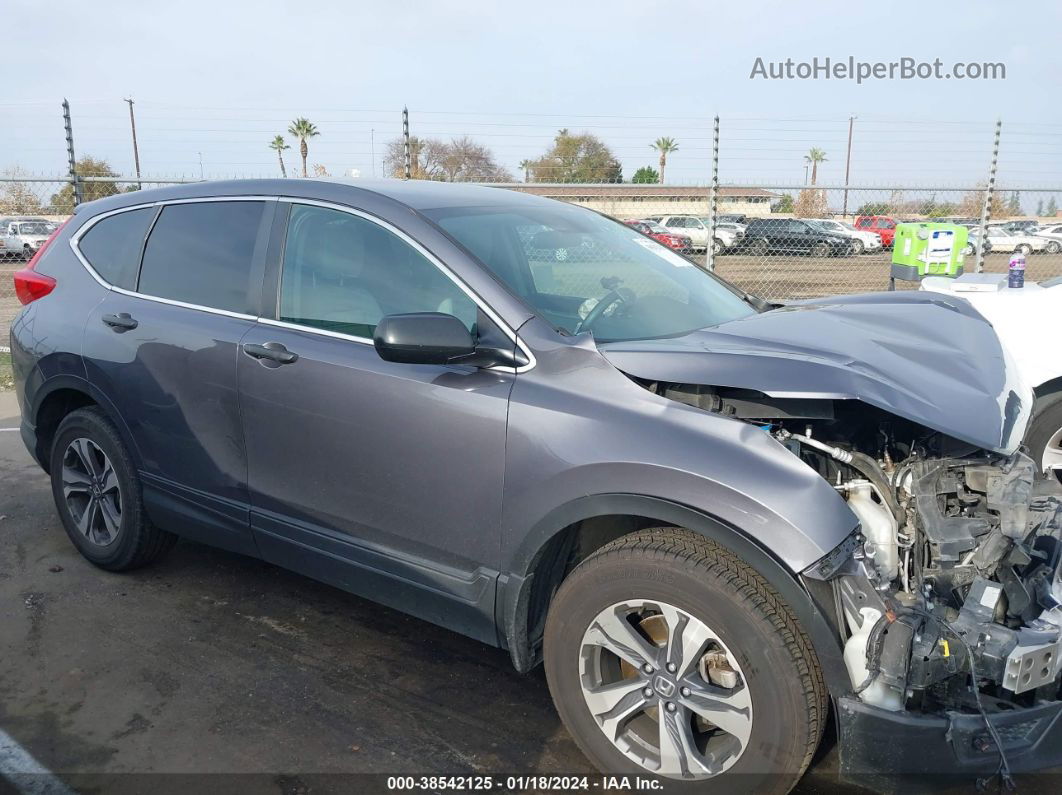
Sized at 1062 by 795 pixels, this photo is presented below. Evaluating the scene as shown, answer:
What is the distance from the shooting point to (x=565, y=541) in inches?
105

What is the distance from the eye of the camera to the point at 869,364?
97.6 inches

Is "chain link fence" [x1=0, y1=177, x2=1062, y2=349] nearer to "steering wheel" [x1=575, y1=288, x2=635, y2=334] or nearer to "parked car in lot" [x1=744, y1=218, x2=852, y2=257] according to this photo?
"parked car in lot" [x1=744, y1=218, x2=852, y2=257]

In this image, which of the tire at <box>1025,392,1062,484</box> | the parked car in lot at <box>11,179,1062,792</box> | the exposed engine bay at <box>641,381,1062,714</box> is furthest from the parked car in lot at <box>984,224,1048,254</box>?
the exposed engine bay at <box>641,381,1062,714</box>

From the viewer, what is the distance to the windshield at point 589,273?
2943 mm

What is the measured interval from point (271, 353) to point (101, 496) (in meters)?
1.54

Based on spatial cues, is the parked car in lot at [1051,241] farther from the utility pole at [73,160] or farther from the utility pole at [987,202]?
the utility pole at [73,160]

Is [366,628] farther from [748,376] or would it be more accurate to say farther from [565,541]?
[748,376]

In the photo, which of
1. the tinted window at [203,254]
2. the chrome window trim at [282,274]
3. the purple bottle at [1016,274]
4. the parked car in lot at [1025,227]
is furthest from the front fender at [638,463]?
the parked car in lot at [1025,227]

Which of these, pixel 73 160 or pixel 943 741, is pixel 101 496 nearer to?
pixel 943 741

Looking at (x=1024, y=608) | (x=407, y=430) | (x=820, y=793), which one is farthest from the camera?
(x=407, y=430)

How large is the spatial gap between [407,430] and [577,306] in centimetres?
74

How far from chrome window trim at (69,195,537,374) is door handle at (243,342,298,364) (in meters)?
0.09

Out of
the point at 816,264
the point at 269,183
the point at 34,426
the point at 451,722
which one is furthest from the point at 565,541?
the point at 816,264

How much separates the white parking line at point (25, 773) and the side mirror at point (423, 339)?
164 centimetres
